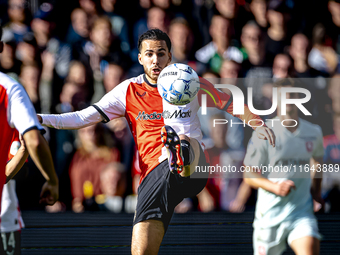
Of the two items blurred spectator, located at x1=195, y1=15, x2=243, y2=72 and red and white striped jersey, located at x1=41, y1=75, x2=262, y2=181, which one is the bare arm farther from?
blurred spectator, located at x1=195, y1=15, x2=243, y2=72

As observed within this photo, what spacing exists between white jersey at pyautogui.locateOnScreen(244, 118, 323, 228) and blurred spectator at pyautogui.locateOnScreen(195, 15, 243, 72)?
117cm

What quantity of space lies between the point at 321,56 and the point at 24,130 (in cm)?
438

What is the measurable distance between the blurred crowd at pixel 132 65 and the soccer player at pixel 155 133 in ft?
4.75

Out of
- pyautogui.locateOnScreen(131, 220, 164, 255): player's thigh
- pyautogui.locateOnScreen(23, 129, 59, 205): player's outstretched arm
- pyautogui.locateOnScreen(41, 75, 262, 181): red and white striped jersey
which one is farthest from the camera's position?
pyautogui.locateOnScreen(41, 75, 262, 181): red and white striped jersey

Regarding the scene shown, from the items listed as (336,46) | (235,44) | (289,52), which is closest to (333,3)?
(336,46)

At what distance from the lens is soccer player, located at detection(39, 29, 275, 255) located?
10.7 feet

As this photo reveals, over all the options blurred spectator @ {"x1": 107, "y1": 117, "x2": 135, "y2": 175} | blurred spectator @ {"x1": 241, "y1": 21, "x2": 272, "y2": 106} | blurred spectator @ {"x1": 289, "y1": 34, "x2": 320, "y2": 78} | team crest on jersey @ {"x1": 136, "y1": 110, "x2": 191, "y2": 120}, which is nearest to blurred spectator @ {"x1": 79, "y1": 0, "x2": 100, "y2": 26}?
blurred spectator @ {"x1": 107, "y1": 117, "x2": 135, "y2": 175}

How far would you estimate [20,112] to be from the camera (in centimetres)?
242

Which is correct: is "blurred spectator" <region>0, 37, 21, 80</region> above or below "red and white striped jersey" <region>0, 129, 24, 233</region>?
above

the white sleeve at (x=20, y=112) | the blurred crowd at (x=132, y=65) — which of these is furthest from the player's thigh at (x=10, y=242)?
the white sleeve at (x=20, y=112)

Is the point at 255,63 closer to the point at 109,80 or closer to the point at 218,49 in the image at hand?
the point at 218,49

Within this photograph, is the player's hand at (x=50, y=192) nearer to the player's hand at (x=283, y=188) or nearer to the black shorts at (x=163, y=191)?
the black shorts at (x=163, y=191)

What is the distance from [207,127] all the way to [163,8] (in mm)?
1748

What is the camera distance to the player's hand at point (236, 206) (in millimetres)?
5148
